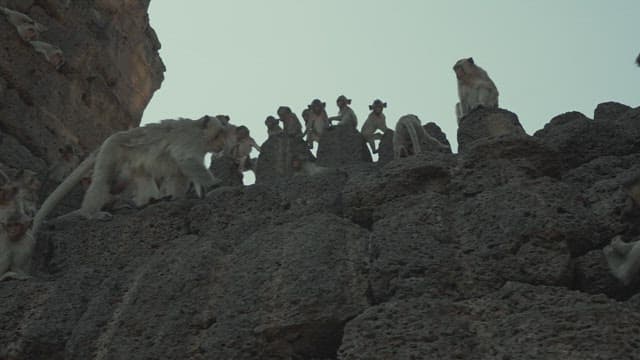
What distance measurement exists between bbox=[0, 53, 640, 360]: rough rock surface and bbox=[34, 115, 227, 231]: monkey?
38.1 inches

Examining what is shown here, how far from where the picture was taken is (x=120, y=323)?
600 centimetres

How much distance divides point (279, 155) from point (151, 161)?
5.26ft

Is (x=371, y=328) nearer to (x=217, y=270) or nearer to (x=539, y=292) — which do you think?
(x=539, y=292)

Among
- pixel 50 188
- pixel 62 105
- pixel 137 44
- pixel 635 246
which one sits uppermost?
pixel 137 44

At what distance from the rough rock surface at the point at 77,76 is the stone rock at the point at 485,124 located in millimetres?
5471

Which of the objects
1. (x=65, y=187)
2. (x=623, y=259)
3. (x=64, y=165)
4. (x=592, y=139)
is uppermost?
(x=64, y=165)

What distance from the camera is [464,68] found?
10.7 meters

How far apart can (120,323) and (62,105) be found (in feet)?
22.5

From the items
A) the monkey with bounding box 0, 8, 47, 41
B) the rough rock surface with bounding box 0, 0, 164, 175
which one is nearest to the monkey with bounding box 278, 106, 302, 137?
the rough rock surface with bounding box 0, 0, 164, 175

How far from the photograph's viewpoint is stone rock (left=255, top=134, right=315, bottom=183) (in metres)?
9.53

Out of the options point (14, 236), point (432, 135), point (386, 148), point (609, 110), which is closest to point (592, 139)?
point (609, 110)

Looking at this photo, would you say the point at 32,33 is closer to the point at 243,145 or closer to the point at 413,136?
the point at 243,145

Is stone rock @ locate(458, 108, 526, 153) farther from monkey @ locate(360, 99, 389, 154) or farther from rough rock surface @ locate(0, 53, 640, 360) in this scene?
monkey @ locate(360, 99, 389, 154)

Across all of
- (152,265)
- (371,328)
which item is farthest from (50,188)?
(371,328)
